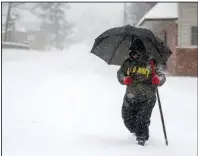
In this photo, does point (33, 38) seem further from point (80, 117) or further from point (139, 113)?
point (139, 113)

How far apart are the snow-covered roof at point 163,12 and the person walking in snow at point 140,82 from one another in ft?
34.6

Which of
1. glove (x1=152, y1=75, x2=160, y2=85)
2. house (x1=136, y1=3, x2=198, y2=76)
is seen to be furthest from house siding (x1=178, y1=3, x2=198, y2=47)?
glove (x1=152, y1=75, x2=160, y2=85)

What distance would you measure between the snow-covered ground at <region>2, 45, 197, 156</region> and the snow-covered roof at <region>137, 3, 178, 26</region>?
2684 mm

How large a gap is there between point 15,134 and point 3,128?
53cm

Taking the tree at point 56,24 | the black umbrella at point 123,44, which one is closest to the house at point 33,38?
the tree at point 56,24

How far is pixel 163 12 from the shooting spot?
53.5ft

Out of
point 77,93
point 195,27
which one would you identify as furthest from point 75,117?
point 195,27

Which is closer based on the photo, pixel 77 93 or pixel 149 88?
pixel 149 88

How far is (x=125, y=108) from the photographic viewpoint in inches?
213

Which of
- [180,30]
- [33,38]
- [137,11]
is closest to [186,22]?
[180,30]

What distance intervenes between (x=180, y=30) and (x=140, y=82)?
470 inches

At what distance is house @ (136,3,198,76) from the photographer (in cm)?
1599

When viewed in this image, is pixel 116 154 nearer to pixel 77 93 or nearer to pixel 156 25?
pixel 77 93

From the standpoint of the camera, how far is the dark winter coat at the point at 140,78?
5211mm
